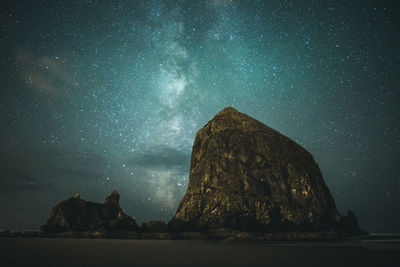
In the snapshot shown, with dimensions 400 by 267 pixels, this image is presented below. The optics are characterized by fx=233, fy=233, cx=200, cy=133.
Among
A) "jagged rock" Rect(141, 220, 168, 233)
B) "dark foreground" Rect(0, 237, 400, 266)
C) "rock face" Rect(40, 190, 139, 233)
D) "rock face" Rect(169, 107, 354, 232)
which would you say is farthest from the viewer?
"jagged rock" Rect(141, 220, 168, 233)

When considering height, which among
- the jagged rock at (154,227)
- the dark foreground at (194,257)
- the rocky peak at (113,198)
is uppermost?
the rocky peak at (113,198)

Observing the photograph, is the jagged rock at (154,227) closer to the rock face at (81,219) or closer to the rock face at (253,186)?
the rock face at (81,219)

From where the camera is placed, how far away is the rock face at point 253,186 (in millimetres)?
73312

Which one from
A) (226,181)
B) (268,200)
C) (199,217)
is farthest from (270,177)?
(199,217)

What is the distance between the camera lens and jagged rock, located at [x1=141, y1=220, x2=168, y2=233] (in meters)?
77.1

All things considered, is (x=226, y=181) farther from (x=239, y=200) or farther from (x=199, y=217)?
(x=199, y=217)

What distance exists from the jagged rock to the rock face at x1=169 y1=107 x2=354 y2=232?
13.1 ft

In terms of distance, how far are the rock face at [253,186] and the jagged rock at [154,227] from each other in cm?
399

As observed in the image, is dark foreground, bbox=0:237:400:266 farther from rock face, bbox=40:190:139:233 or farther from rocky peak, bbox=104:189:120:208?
rocky peak, bbox=104:189:120:208

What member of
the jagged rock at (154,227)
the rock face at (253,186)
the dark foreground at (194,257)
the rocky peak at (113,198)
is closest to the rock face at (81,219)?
the jagged rock at (154,227)

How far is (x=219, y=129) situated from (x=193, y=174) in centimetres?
2196

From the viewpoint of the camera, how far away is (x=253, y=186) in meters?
80.1

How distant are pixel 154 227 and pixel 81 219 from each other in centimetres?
2561

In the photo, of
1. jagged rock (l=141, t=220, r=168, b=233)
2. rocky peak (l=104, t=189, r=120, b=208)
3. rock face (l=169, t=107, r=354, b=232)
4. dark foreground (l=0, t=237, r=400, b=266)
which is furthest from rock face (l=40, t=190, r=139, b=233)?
dark foreground (l=0, t=237, r=400, b=266)
